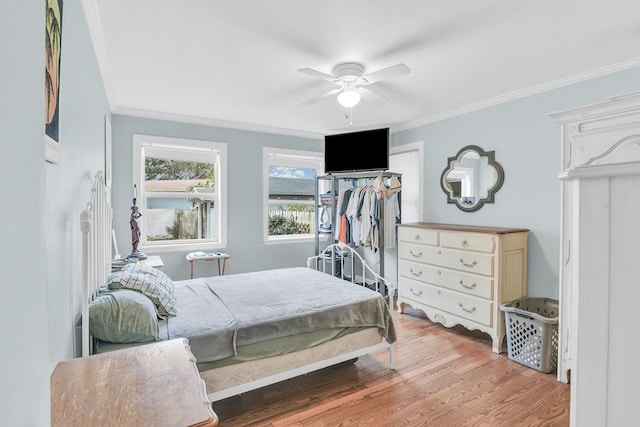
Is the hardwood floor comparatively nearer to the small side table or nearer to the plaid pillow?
the plaid pillow

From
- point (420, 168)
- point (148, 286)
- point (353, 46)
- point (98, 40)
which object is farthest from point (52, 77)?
point (420, 168)

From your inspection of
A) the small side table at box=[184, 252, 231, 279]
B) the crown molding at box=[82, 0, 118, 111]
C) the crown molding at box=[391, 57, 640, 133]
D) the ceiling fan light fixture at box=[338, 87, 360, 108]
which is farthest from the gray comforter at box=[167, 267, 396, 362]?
the crown molding at box=[391, 57, 640, 133]

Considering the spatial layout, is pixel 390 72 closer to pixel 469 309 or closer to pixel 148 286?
pixel 148 286

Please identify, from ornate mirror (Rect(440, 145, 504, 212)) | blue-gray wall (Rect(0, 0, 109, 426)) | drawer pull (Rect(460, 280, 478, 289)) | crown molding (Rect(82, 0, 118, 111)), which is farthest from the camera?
ornate mirror (Rect(440, 145, 504, 212))

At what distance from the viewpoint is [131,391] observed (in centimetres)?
100

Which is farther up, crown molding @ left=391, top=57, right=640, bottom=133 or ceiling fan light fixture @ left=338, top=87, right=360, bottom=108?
crown molding @ left=391, top=57, right=640, bottom=133

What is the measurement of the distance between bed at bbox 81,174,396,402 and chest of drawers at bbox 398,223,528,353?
976 millimetres

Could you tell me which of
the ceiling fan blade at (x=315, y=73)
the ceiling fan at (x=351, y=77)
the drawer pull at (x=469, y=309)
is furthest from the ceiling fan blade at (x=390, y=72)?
the drawer pull at (x=469, y=309)

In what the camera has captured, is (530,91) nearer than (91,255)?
No

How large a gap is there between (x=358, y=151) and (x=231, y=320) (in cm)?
281

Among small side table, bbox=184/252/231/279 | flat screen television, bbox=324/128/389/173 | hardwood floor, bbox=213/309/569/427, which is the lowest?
hardwood floor, bbox=213/309/569/427

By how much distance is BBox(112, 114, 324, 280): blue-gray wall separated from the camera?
3.70m

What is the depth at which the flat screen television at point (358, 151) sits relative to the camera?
12.8 feet

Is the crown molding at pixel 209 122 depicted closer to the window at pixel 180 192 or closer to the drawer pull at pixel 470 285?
the window at pixel 180 192
